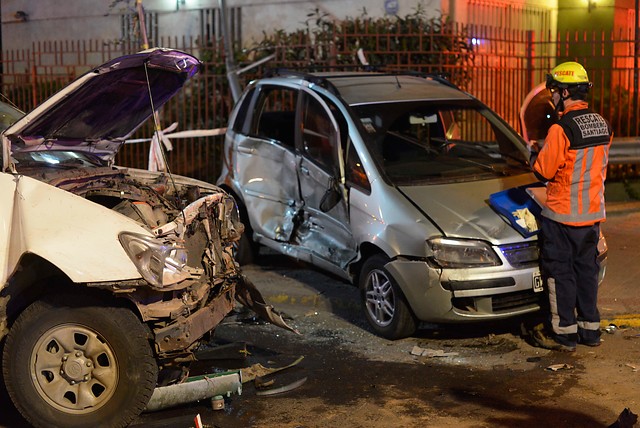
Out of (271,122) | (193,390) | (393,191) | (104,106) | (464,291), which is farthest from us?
(271,122)

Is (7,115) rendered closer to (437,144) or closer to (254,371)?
(254,371)

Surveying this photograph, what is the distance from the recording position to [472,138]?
8.64m

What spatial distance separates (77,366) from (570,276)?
3.40m

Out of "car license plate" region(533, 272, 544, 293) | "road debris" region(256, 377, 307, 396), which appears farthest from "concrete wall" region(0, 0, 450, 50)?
"road debris" region(256, 377, 307, 396)

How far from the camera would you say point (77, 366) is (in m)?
5.28

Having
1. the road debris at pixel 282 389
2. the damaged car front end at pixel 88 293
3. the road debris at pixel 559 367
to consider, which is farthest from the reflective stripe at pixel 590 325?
the damaged car front end at pixel 88 293

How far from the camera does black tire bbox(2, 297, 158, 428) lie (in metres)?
5.26

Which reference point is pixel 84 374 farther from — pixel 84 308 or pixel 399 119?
pixel 399 119

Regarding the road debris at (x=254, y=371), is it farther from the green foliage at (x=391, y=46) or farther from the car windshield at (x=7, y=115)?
the green foliage at (x=391, y=46)

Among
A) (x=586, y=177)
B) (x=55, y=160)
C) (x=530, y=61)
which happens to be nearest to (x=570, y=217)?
(x=586, y=177)

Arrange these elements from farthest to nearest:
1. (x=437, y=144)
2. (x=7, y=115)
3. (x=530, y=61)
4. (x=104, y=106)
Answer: (x=530, y=61) < (x=437, y=144) < (x=7, y=115) < (x=104, y=106)

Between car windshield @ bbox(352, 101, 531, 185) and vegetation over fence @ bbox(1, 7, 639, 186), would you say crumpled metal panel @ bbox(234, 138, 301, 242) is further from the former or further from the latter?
vegetation over fence @ bbox(1, 7, 639, 186)

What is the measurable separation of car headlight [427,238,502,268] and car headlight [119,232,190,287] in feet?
6.80

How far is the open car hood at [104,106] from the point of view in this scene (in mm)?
5695
